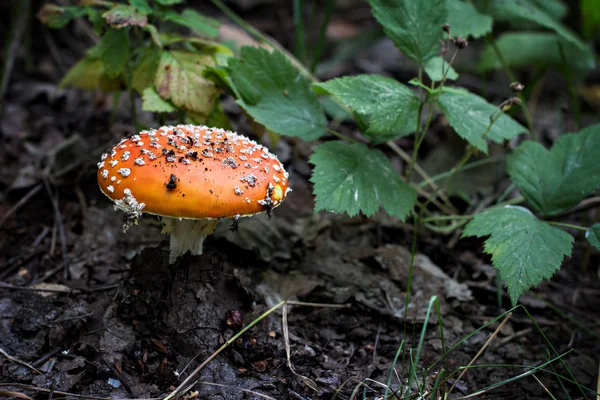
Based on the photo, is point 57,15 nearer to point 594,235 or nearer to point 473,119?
point 473,119

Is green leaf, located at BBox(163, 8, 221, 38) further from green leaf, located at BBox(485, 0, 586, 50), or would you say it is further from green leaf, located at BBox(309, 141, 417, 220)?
green leaf, located at BBox(485, 0, 586, 50)

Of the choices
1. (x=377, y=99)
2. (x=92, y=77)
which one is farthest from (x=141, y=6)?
(x=377, y=99)

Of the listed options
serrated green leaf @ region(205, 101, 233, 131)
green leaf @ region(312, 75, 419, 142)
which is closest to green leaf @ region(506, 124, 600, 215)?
green leaf @ region(312, 75, 419, 142)

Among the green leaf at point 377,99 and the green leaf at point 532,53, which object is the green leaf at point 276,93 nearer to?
the green leaf at point 377,99

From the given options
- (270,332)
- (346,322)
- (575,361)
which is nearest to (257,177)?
(270,332)

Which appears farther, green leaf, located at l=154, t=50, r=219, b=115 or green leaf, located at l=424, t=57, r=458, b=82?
green leaf, located at l=154, t=50, r=219, b=115

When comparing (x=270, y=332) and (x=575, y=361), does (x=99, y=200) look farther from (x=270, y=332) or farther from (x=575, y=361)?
(x=575, y=361)

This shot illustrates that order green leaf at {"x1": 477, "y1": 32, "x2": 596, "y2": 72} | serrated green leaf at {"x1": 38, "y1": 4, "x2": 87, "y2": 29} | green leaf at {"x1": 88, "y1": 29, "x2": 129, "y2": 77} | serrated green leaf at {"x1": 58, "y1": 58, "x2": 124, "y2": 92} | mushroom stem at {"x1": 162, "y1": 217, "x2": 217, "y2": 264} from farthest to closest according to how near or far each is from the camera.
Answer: green leaf at {"x1": 477, "y1": 32, "x2": 596, "y2": 72}
serrated green leaf at {"x1": 58, "y1": 58, "x2": 124, "y2": 92}
serrated green leaf at {"x1": 38, "y1": 4, "x2": 87, "y2": 29}
green leaf at {"x1": 88, "y1": 29, "x2": 129, "y2": 77}
mushroom stem at {"x1": 162, "y1": 217, "x2": 217, "y2": 264}
